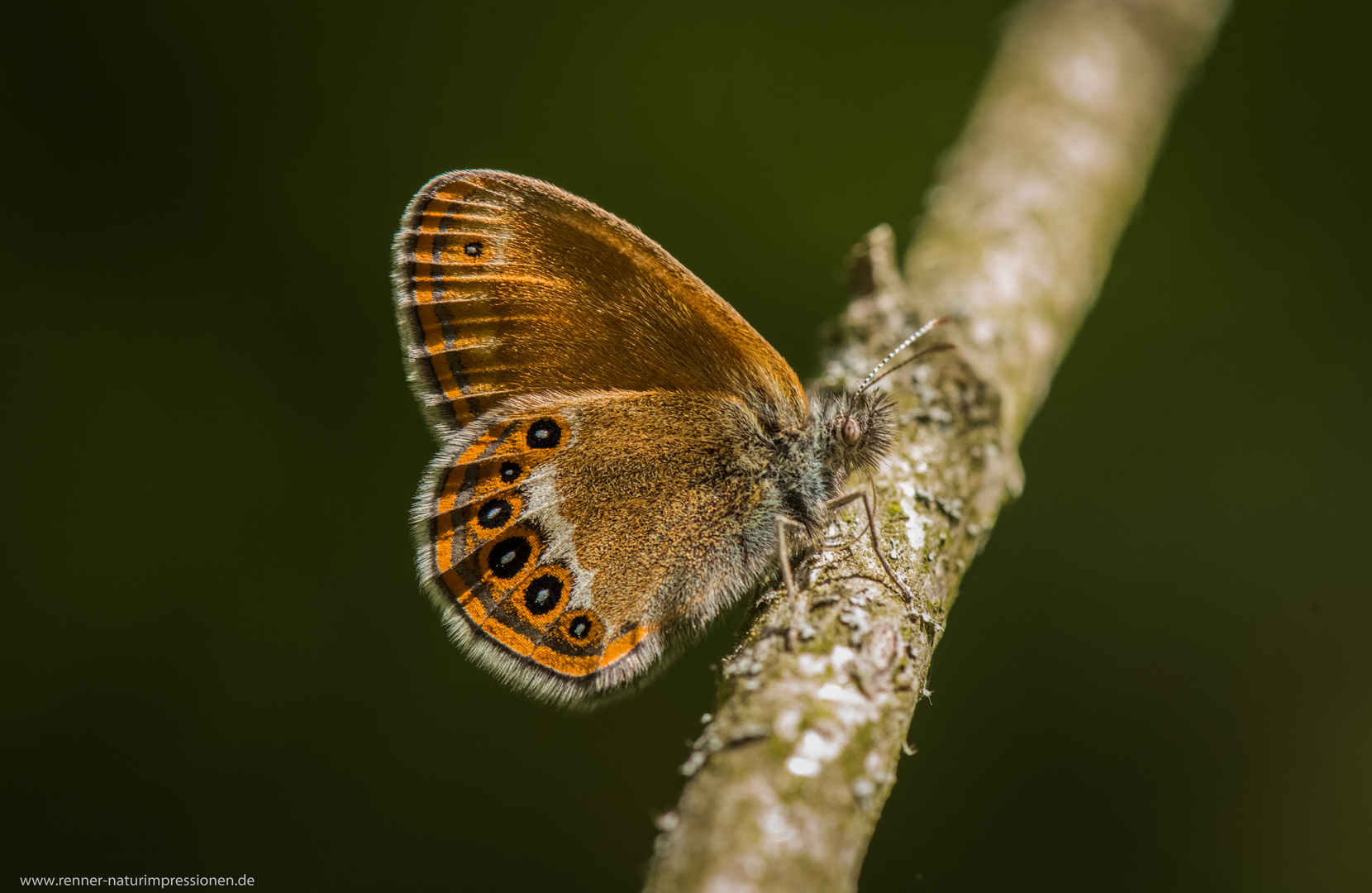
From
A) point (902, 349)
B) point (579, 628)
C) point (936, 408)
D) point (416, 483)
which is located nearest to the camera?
point (579, 628)

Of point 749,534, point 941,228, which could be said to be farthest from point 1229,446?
point 749,534

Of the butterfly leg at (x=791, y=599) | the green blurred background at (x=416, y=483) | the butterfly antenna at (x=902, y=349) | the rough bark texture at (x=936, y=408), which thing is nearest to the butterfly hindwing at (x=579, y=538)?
the butterfly leg at (x=791, y=599)

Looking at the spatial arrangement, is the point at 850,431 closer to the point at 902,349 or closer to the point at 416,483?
the point at 902,349

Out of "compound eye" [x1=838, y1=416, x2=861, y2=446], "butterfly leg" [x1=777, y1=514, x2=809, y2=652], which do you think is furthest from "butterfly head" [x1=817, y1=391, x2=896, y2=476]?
"butterfly leg" [x1=777, y1=514, x2=809, y2=652]

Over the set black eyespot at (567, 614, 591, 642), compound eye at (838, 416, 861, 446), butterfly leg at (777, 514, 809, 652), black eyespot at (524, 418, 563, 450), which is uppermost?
compound eye at (838, 416, 861, 446)

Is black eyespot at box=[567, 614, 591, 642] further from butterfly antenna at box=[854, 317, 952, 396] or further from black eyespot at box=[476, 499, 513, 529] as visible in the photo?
butterfly antenna at box=[854, 317, 952, 396]

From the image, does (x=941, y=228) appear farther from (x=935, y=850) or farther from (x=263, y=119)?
(x=263, y=119)

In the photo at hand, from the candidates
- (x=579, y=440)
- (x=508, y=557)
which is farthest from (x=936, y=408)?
(x=508, y=557)
